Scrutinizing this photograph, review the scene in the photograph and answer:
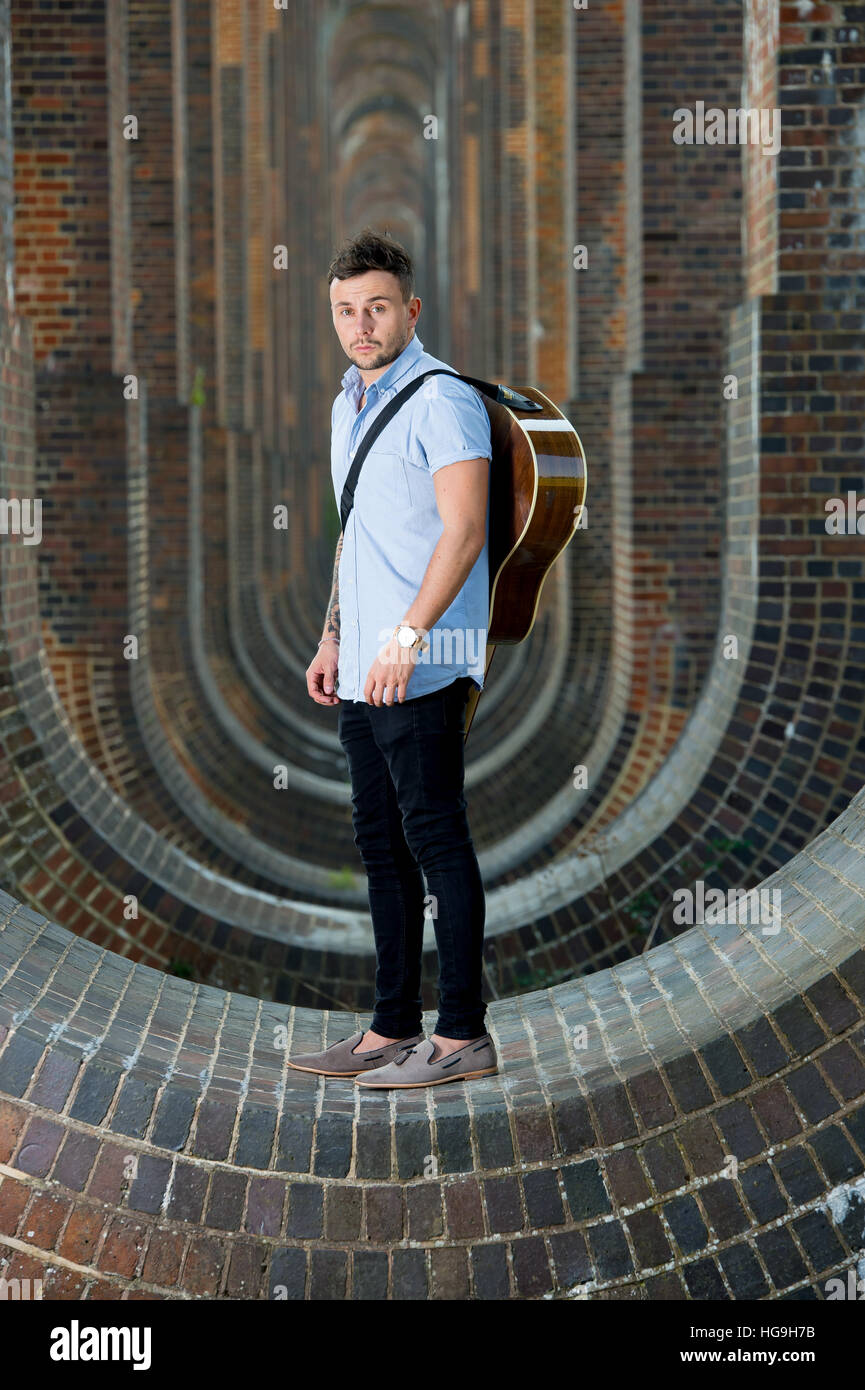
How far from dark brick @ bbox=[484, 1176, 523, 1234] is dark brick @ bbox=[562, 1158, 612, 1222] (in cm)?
11

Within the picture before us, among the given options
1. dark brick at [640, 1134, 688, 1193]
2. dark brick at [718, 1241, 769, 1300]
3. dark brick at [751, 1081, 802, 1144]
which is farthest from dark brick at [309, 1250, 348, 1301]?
dark brick at [751, 1081, 802, 1144]

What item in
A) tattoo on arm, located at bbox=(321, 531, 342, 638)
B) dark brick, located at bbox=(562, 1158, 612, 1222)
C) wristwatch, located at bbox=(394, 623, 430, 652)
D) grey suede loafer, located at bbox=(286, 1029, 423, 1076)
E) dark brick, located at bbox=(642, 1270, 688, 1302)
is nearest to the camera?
wristwatch, located at bbox=(394, 623, 430, 652)

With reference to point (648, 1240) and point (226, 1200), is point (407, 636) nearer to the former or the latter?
point (226, 1200)

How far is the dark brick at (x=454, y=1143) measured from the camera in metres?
3.53

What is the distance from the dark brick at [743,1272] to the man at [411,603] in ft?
2.30

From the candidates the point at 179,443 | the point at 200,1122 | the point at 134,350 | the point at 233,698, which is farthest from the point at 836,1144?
the point at 233,698

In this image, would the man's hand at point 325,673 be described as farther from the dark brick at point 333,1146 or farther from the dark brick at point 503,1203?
the dark brick at point 503,1203

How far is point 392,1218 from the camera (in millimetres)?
3469

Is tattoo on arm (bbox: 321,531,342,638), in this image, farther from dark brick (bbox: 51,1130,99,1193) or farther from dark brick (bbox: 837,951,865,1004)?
dark brick (bbox: 837,951,865,1004)

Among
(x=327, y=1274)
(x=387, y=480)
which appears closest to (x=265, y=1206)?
(x=327, y=1274)

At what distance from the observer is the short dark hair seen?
3375 millimetres

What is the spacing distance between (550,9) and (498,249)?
495 cm
